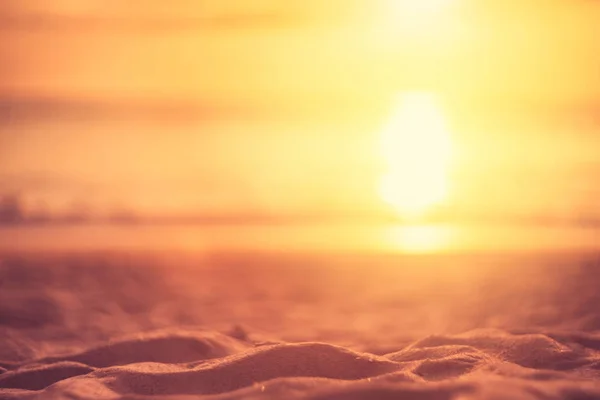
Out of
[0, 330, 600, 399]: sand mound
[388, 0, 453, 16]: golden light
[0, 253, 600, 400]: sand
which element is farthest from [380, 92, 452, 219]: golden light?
[0, 330, 600, 399]: sand mound

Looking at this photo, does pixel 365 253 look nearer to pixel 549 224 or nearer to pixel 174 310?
pixel 549 224

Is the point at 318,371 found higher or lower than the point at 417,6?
lower

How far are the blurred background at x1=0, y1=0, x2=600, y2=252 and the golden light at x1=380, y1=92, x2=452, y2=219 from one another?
2cm

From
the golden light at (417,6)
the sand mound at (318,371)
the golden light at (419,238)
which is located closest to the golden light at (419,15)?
the golden light at (417,6)

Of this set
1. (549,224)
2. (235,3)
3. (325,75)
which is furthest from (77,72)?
(549,224)

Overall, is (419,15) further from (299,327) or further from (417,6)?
(299,327)

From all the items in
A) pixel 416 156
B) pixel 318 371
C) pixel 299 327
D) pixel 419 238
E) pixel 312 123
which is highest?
pixel 312 123

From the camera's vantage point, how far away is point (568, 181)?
317 inches

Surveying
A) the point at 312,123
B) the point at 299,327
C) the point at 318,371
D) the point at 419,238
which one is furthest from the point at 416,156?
the point at 318,371

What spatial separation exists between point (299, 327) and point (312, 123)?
657 centimetres

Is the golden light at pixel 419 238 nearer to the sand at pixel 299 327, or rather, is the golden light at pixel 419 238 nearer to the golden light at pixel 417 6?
the sand at pixel 299 327

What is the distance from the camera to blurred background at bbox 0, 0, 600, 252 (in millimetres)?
8578

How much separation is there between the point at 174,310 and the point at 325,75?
228 inches

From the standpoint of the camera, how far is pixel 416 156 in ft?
28.9
